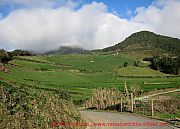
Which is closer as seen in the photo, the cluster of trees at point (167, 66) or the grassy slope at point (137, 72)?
the grassy slope at point (137, 72)

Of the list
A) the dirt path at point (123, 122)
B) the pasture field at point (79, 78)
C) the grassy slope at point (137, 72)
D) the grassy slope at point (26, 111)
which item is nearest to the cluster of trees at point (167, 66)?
the grassy slope at point (137, 72)

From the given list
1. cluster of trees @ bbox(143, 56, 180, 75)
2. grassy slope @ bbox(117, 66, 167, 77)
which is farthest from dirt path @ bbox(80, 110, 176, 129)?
cluster of trees @ bbox(143, 56, 180, 75)

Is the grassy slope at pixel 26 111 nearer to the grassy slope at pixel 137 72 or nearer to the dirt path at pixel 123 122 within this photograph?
the dirt path at pixel 123 122

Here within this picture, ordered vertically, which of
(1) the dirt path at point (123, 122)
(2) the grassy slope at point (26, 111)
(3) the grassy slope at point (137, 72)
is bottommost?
(1) the dirt path at point (123, 122)

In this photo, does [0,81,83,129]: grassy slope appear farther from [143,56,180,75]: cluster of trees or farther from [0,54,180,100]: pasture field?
[143,56,180,75]: cluster of trees

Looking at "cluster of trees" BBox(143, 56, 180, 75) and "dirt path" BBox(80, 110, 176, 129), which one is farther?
"cluster of trees" BBox(143, 56, 180, 75)

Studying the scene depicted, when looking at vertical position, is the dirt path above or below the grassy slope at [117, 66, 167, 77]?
below

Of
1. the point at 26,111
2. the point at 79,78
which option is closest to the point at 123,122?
the point at 26,111

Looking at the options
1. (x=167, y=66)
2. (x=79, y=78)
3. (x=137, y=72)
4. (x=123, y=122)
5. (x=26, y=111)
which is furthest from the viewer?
(x=167, y=66)

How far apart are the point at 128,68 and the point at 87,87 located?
1740 inches

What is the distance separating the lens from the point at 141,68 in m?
133

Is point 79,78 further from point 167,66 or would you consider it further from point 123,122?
point 123,122

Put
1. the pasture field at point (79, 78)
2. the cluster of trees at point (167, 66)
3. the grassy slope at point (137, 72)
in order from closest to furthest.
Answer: the pasture field at point (79, 78) < the grassy slope at point (137, 72) < the cluster of trees at point (167, 66)

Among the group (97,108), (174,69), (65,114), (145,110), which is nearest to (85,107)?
(97,108)
